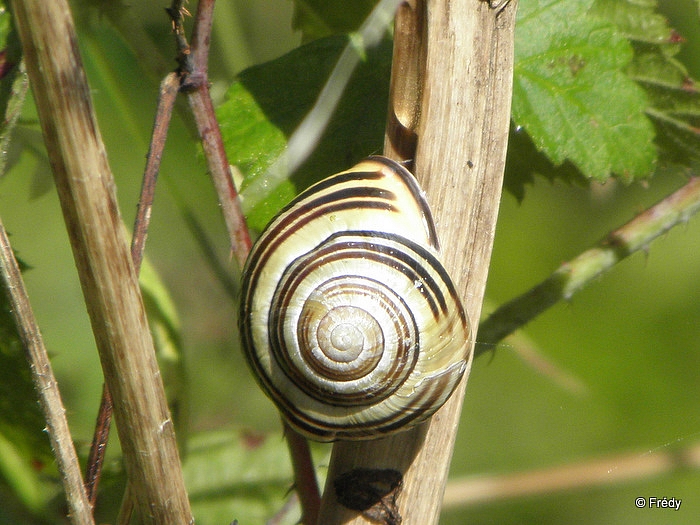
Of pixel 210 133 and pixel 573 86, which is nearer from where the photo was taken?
pixel 210 133

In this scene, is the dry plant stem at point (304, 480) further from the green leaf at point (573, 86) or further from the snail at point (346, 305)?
the green leaf at point (573, 86)

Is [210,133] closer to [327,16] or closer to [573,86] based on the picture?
[327,16]

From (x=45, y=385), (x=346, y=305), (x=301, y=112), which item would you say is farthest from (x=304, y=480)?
(x=301, y=112)

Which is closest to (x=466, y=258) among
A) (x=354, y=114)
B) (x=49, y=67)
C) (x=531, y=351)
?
(x=354, y=114)

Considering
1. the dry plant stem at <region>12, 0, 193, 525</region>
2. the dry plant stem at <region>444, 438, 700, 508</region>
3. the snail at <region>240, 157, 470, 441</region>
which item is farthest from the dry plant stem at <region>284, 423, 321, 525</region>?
the dry plant stem at <region>444, 438, 700, 508</region>

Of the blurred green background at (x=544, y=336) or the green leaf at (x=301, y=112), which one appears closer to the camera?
the green leaf at (x=301, y=112)

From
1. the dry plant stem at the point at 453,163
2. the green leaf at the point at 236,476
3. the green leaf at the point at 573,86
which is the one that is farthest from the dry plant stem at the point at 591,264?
the green leaf at the point at 236,476
